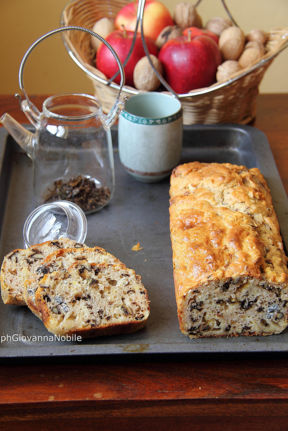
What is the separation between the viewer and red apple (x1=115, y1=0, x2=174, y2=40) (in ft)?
6.16

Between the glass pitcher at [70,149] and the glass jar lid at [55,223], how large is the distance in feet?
0.30

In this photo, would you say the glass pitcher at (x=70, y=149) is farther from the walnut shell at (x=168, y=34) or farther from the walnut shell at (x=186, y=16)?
the walnut shell at (x=186, y=16)

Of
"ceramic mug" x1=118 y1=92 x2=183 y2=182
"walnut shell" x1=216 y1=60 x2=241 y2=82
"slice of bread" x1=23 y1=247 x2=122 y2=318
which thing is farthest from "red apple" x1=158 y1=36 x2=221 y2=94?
"slice of bread" x1=23 y1=247 x2=122 y2=318

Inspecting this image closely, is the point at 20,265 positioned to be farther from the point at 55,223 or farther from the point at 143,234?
the point at 143,234

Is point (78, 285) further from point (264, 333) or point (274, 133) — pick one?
point (274, 133)

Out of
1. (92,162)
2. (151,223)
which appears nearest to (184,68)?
(92,162)

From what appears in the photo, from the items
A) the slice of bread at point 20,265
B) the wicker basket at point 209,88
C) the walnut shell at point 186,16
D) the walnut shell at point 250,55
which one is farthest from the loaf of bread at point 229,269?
the walnut shell at point 186,16

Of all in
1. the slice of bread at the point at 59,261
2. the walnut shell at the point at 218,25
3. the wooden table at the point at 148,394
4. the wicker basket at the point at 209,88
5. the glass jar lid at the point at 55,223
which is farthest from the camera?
the walnut shell at the point at 218,25

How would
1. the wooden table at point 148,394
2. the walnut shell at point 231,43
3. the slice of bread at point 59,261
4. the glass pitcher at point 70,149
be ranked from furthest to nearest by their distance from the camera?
the walnut shell at point 231,43
the glass pitcher at point 70,149
the slice of bread at point 59,261
the wooden table at point 148,394

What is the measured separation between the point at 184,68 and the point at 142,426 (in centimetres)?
123

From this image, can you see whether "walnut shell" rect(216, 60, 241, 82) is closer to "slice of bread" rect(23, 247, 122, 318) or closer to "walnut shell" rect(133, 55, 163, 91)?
"walnut shell" rect(133, 55, 163, 91)

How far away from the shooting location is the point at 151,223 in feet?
4.86

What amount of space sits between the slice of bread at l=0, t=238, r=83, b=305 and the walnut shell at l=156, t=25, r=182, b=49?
0.98 m

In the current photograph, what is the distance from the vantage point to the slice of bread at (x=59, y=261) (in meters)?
1.12
